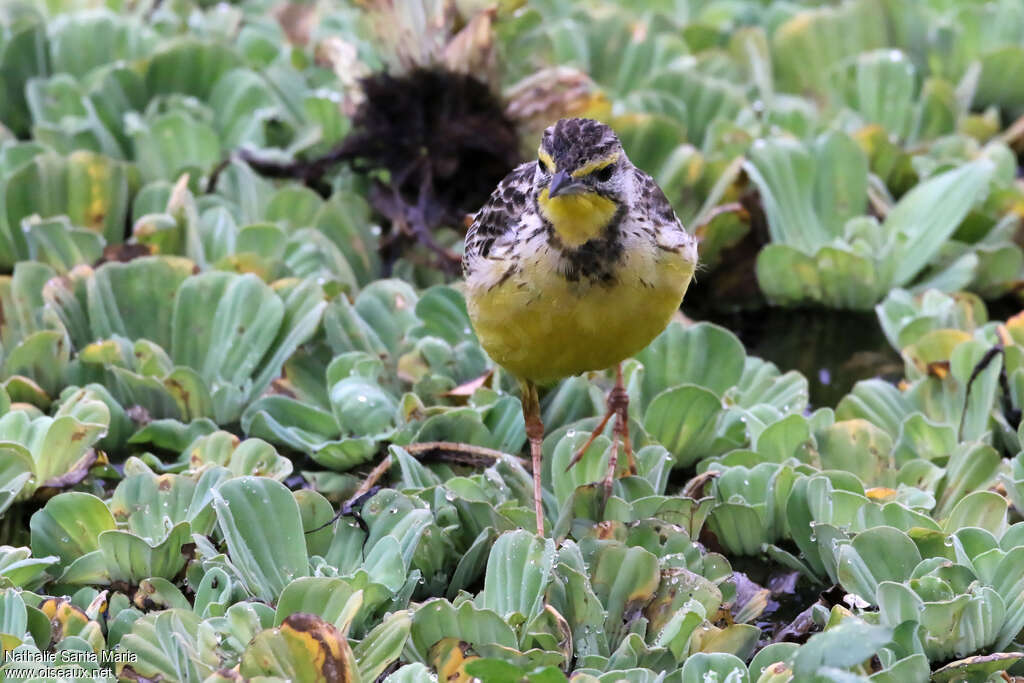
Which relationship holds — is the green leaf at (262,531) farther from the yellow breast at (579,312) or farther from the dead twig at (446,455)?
the yellow breast at (579,312)

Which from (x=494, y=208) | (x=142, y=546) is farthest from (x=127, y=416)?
(x=494, y=208)

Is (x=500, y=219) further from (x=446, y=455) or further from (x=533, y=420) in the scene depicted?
(x=446, y=455)

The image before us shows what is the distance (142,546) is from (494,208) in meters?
1.39

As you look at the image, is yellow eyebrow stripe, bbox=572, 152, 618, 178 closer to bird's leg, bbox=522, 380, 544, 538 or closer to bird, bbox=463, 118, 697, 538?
bird, bbox=463, 118, 697, 538

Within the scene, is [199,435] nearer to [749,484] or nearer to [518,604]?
[518,604]

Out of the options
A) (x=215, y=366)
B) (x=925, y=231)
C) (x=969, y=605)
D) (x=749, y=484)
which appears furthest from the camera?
(x=925, y=231)

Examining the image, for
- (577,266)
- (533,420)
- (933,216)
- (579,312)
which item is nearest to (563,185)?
(577,266)

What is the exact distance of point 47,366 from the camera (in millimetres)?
4297

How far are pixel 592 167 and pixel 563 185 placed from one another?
0.11m

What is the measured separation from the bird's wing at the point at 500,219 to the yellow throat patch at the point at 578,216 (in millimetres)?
163

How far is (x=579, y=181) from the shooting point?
11.5 ft

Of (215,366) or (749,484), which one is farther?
(215,366)

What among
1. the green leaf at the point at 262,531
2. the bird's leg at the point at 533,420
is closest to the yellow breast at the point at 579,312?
the bird's leg at the point at 533,420

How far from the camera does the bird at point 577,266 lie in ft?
11.6
